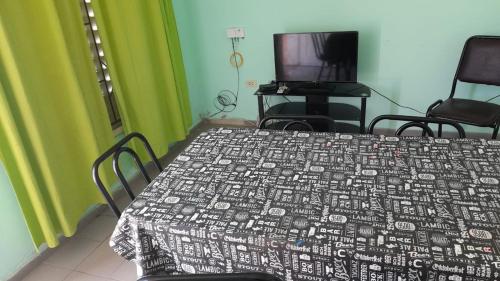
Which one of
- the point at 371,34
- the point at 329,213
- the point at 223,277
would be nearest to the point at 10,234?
the point at 223,277

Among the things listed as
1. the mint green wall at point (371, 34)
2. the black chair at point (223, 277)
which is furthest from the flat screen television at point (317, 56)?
the black chair at point (223, 277)

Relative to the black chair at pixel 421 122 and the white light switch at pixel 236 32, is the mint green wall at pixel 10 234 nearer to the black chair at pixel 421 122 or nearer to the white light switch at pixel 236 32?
the black chair at pixel 421 122

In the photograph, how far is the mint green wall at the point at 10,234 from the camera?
70.7 inches

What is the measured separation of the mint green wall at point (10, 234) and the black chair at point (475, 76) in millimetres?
2577

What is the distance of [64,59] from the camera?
1931 mm

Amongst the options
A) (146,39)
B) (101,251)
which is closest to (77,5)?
(146,39)

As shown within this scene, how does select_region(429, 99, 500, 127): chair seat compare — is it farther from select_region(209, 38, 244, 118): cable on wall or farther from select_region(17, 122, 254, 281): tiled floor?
select_region(17, 122, 254, 281): tiled floor

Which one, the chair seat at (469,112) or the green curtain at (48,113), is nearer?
the green curtain at (48,113)

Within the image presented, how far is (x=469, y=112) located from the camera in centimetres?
241

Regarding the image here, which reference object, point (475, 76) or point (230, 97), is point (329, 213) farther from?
point (230, 97)

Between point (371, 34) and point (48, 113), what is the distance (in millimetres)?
2399

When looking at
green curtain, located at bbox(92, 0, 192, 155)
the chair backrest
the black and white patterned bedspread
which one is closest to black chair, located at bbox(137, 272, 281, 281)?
the black and white patterned bedspread

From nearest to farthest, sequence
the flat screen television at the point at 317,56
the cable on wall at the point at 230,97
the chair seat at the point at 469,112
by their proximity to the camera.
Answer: the chair seat at the point at 469,112 < the flat screen television at the point at 317,56 < the cable on wall at the point at 230,97

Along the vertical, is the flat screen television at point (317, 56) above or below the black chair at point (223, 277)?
above
